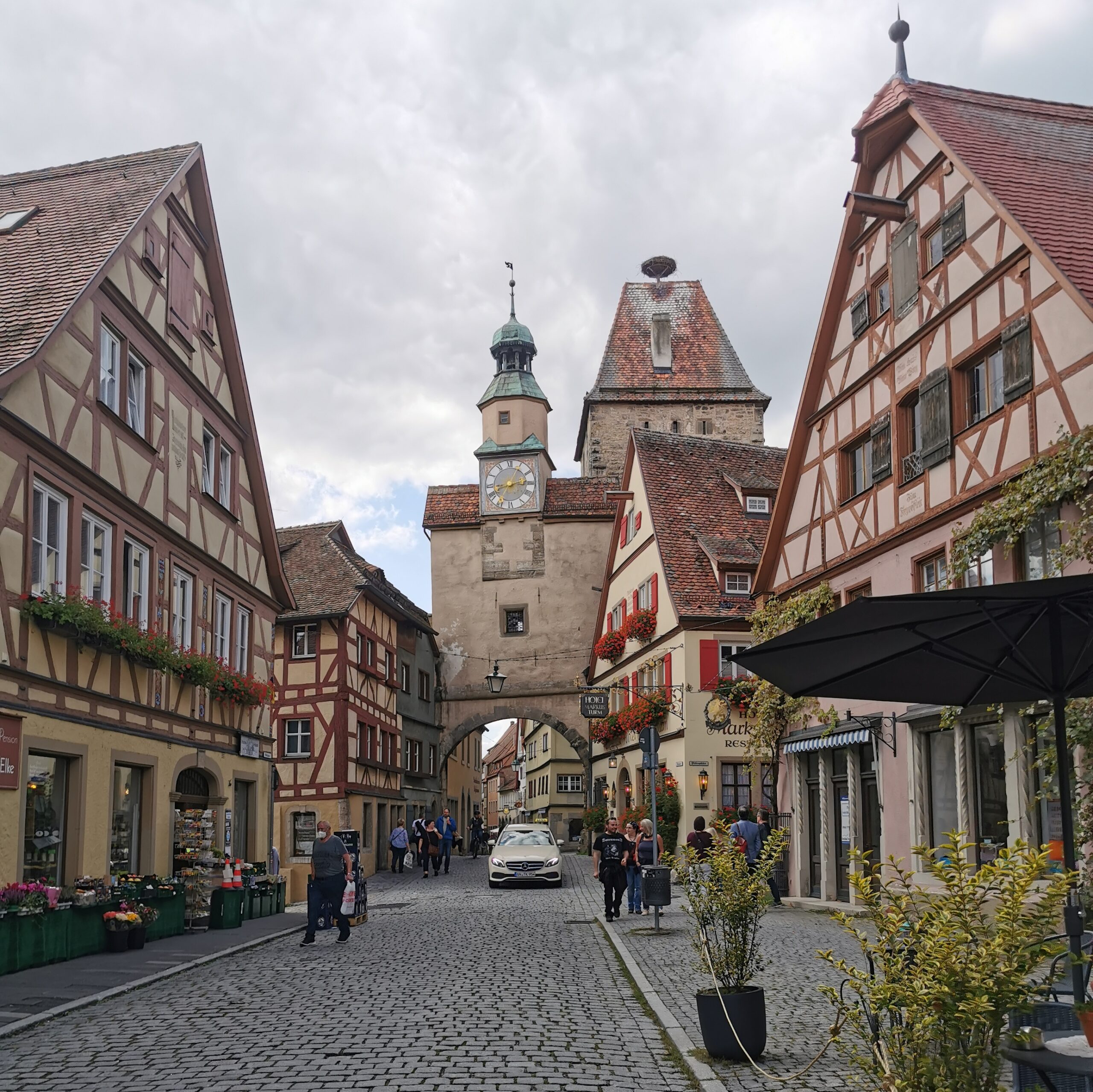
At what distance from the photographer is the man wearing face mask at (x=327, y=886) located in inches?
627

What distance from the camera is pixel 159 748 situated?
1778cm

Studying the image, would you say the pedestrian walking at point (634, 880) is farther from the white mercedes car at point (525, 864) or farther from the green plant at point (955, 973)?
the green plant at point (955, 973)

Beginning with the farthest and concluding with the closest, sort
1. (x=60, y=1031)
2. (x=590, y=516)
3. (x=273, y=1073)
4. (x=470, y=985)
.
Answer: (x=590, y=516) → (x=470, y=985) → (x=60, y=1031) → (x=273, y=1073)

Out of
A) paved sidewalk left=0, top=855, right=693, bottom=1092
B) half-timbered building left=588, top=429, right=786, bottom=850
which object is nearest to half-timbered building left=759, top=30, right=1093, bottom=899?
half-timbered building left=588, top=429, right=786, bottom=850

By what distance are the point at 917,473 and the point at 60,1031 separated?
1288cm

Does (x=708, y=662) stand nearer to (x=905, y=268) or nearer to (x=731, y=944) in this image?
(x=905, y=268)

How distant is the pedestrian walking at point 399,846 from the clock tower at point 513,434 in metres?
15.5

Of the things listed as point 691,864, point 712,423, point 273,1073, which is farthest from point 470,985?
point 712,423

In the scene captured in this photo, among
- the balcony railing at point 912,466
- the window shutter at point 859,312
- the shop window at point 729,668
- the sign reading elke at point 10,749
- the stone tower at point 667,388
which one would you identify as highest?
the stone tower at point 667,388

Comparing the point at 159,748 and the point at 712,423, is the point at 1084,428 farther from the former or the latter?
the point at 712,423

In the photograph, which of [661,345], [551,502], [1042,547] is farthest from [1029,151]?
[661,345]

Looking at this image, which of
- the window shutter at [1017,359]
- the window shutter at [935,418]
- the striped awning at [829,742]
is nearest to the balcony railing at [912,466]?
the window shutter at [935,418]

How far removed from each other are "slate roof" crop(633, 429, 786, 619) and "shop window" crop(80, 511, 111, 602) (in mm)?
16886

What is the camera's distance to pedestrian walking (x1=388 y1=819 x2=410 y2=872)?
34844 mm
